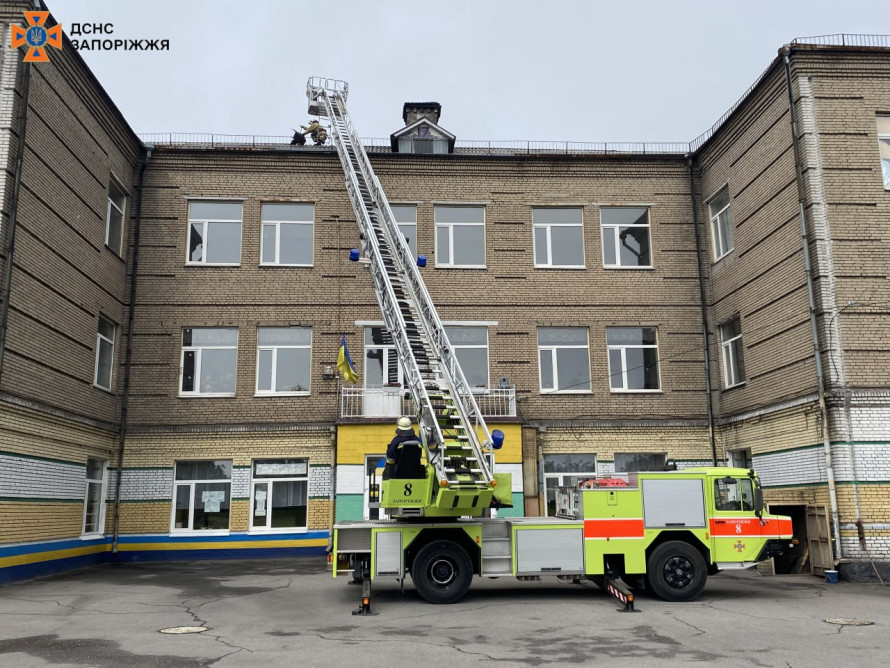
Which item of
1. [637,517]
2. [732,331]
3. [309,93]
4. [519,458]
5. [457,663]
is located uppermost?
[309,93]

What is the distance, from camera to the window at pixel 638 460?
68.3ft

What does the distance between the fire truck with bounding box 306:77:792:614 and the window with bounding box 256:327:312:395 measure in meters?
8.36

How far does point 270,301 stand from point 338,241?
250cm

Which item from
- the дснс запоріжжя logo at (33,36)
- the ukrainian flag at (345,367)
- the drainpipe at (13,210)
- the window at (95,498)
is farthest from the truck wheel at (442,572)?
the дснс запоріжжя logo at (33,36)

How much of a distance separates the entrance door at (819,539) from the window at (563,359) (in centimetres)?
693

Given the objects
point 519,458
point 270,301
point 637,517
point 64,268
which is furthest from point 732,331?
point 64,268

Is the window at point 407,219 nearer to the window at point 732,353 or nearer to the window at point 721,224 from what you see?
the window at point 721,224

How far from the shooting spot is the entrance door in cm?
1491

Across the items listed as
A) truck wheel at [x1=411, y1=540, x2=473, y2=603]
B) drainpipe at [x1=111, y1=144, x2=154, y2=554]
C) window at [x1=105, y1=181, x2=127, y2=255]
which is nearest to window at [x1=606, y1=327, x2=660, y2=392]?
truck wheel at [x1=411, y1=540, x2=473, y2=603]

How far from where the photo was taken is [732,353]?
20406mm

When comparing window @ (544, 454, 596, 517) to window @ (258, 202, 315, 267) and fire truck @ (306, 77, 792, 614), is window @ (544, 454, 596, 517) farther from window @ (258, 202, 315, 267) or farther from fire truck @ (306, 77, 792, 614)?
window @ (258, 202, 315, 267)

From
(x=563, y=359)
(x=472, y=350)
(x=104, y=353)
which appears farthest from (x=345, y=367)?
(x=104, y=353)

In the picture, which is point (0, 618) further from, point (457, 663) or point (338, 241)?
point (338, 241)

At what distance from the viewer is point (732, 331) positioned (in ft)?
67.3
